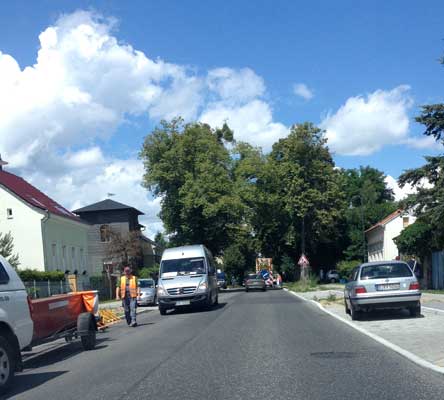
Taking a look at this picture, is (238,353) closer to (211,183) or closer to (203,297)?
Result: (203,297)

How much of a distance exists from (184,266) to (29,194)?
26.0 metres

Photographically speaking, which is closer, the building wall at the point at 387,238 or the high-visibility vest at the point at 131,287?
the high-visibility vest at the point at 131,287

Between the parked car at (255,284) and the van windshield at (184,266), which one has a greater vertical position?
the van windshield at (184,266)

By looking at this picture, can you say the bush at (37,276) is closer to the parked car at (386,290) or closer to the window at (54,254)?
the window at (54,254)

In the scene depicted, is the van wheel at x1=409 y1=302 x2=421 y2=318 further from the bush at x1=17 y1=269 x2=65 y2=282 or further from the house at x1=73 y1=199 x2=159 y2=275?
the house at x1=73 y1=199 x2=159 y2=275

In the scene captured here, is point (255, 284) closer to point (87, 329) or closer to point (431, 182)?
point (431, 182)

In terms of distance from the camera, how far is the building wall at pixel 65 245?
44812mm

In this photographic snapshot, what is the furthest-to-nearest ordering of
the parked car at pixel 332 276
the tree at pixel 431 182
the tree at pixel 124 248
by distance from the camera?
the parked car at pixel 332 276 → the tree at pixel 124 248 → the tree at pixel 431 182

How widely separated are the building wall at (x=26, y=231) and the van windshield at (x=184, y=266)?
20536 mm

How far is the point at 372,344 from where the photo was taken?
484 inches

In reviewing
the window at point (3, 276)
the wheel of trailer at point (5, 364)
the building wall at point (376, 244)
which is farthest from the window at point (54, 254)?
the wheel of trailer at point (5, 364)

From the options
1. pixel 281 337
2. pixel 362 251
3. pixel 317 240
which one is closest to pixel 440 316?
pixel 281 337

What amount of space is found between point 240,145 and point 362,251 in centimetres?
2237

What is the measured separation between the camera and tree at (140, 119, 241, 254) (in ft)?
173
